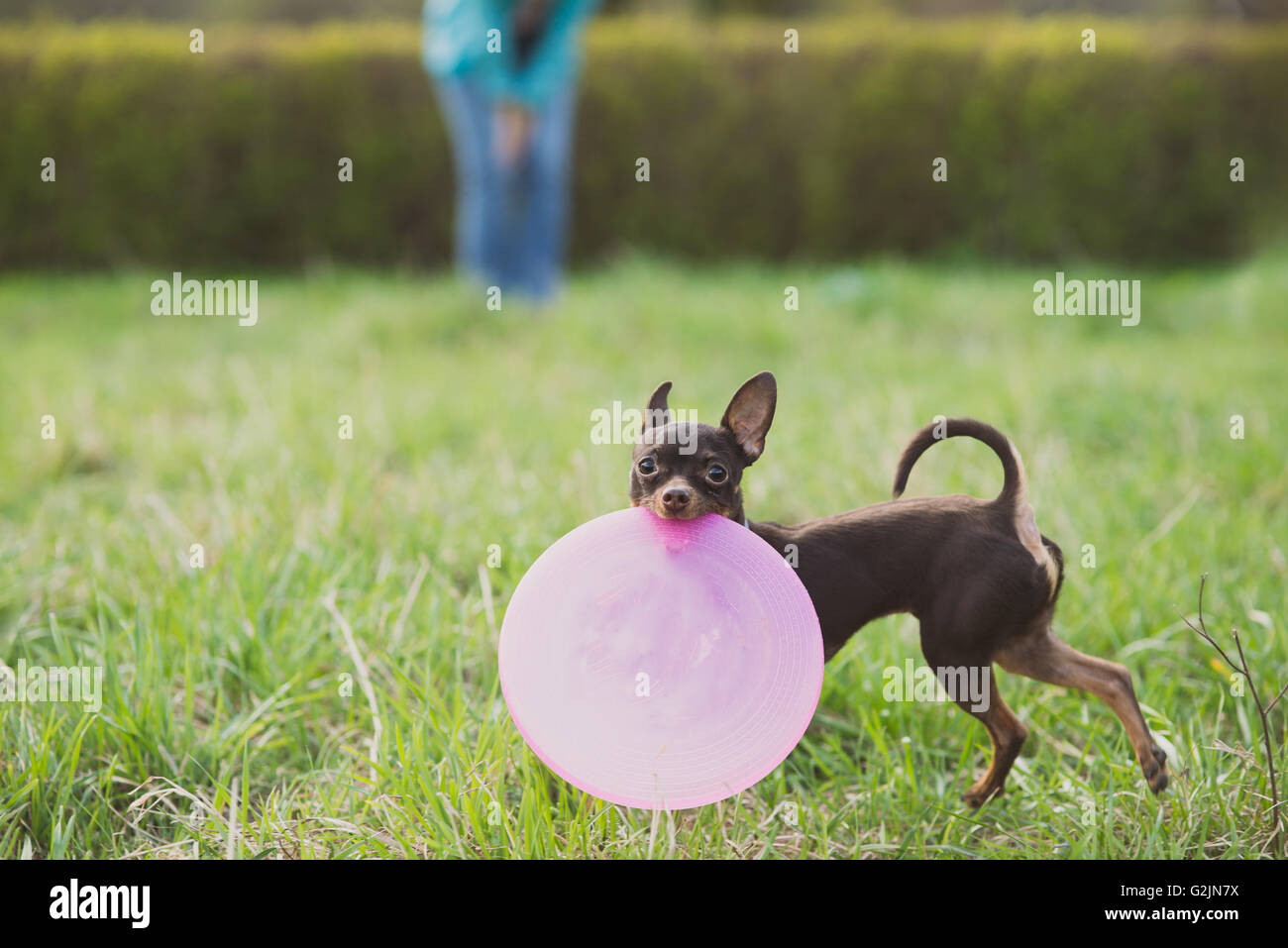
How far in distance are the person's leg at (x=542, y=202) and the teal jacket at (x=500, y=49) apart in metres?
0.34

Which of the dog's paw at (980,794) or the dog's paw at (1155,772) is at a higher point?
the dog's paw at (1155,772)

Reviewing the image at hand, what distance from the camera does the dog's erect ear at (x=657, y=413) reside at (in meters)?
2.03

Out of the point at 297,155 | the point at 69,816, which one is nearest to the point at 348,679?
the point at 69,816

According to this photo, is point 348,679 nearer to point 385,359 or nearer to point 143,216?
point 385,359

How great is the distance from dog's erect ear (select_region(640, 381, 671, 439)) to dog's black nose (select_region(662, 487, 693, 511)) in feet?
0.49

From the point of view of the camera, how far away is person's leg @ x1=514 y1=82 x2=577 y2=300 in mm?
6676

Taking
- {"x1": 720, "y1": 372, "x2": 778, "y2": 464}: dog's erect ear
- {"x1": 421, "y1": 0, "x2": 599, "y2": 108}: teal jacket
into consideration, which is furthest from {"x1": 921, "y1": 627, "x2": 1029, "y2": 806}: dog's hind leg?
{"x1": 421, "y1": 0, "x2": 599, "y2": 108}: teal jacket

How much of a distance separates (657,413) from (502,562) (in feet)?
3.85
